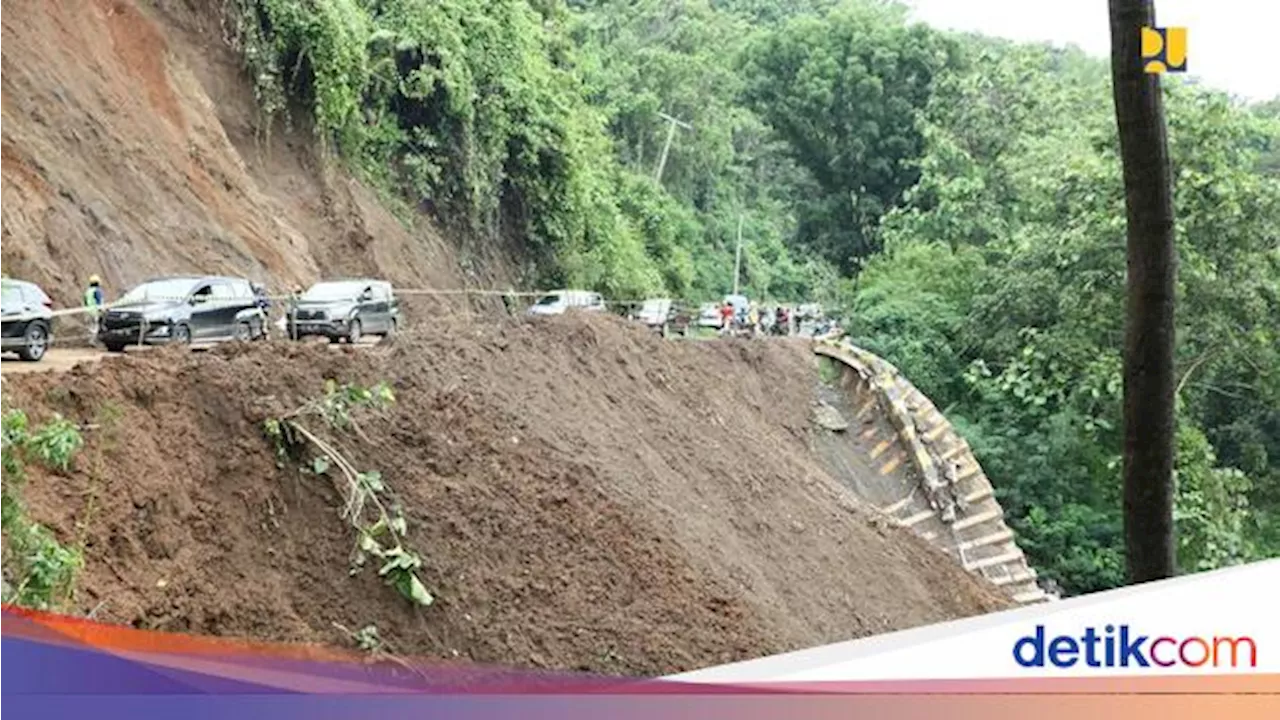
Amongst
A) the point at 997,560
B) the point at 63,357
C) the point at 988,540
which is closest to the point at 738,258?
the point at 988,540

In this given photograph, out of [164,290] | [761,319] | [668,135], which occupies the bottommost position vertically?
[761,319]

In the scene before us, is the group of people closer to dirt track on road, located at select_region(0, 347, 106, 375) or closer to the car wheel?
dirt track on road, located at select_region(0, 347, 106, 375)

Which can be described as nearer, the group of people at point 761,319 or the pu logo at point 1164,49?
the pu logo at point 1164,49

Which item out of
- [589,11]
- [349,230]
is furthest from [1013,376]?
[589,11]

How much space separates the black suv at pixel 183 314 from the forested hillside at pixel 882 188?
24.3 ft

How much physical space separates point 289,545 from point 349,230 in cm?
1513

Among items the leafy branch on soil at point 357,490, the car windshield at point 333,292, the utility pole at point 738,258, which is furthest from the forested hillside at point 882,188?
the leafy branch on soil at point 357,490

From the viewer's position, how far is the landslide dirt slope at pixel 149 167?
48.4 feet

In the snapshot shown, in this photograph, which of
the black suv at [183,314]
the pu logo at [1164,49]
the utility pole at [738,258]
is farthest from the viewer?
the utility pole at [738,258]

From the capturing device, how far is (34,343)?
34.2 ft

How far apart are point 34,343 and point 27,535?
5753 millimetres

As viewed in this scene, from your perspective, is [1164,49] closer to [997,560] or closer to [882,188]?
[997,560]

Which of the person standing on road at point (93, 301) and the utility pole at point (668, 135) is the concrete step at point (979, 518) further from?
the utility pole at point (668, 135)

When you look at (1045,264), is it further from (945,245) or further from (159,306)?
(159,306)
